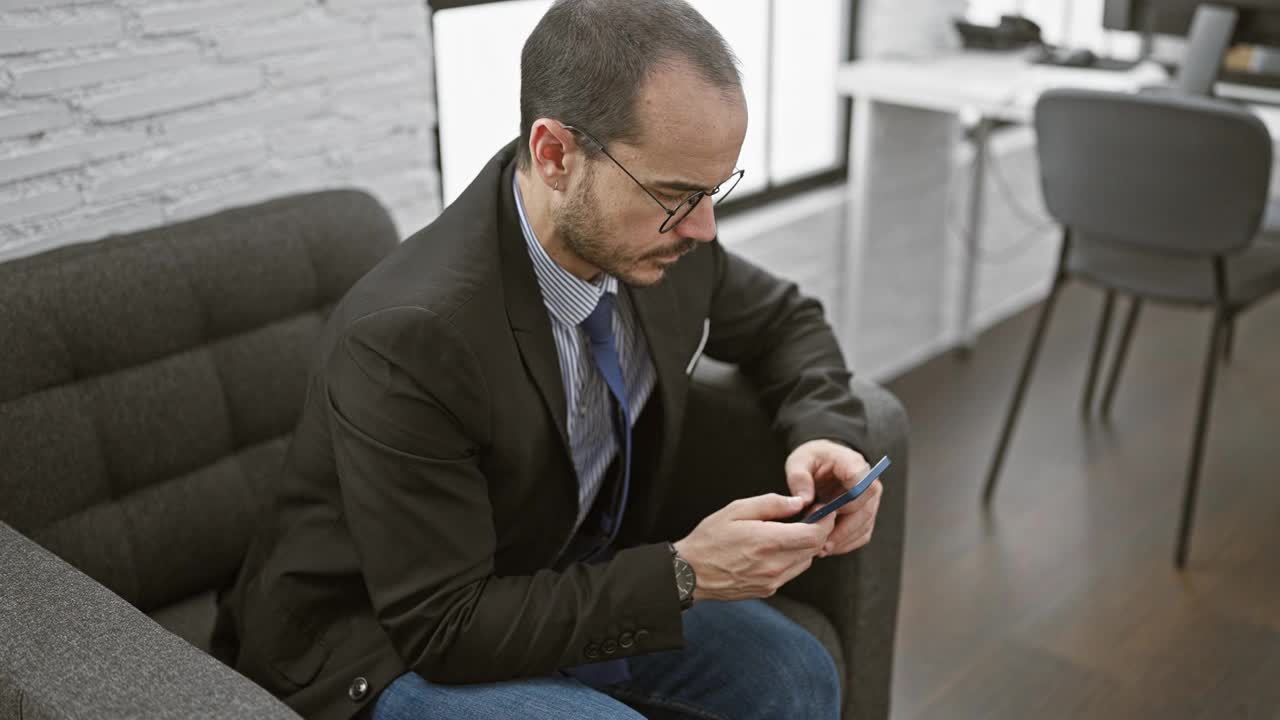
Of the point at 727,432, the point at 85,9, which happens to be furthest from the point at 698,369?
the point at 85,9

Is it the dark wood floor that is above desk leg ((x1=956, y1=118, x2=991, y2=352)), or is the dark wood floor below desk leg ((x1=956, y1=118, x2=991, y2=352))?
below

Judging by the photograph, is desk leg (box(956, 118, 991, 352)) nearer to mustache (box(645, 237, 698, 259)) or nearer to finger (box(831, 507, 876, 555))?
finger (box(831, 507, 876, 555))

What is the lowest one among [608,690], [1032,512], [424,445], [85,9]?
[1032,512]

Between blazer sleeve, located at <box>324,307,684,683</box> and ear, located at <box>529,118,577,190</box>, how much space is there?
6.9 inches

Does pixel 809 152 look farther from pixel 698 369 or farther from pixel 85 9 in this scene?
pixel 85 9

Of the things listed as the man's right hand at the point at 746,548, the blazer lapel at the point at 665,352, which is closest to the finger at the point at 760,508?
the man's right hand at the point at 746,548

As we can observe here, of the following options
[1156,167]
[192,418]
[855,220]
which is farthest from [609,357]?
[855,220]

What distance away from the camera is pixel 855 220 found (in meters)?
3.13

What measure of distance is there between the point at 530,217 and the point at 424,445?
0.27 meters

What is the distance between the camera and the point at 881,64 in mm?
2982

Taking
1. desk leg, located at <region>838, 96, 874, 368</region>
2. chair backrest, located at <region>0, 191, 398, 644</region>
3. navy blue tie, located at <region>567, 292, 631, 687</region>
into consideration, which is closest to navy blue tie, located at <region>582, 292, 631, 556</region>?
navy blue tie, located at <region>567, 292, 631, 687</region>

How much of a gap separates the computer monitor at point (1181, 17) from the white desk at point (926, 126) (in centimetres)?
13

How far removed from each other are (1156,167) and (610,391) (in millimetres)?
1314

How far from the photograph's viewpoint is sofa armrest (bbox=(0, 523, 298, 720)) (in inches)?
38.9
